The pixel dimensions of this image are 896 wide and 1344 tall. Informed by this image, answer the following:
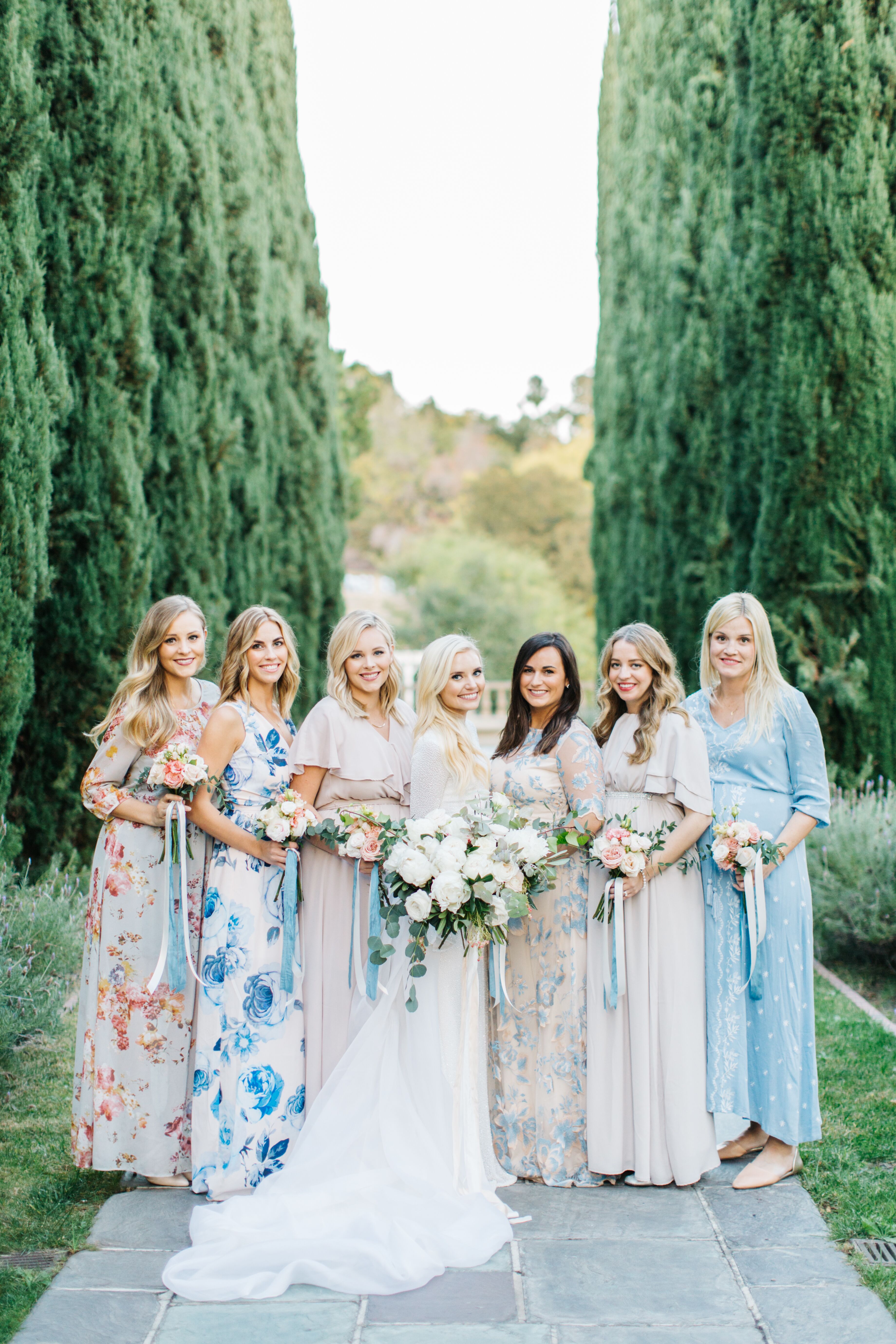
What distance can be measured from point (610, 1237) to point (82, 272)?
21.9ft

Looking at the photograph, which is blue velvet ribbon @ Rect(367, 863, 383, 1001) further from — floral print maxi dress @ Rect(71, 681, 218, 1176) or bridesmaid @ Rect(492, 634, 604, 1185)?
floral print maxi dress @ Rect(71, 681, 218, 1176)

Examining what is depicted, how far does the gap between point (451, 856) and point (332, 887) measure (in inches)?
27.1

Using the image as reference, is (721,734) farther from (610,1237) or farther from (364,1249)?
(364,1249)

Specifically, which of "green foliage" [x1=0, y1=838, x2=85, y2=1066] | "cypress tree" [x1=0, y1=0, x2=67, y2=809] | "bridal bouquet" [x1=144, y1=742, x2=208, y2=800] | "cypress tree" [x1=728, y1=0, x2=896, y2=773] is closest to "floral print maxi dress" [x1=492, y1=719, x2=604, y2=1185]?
"bridal bouquet" [x1=144, y1=742, x2=208, y2=800]

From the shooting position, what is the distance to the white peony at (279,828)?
374 centimetres

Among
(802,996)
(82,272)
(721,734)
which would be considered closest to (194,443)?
(82,272)

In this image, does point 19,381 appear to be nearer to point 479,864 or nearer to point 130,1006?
point 130,1006

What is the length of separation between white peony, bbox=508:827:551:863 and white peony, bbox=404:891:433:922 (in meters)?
0.32

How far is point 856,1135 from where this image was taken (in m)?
4.41

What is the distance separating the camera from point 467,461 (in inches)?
2068

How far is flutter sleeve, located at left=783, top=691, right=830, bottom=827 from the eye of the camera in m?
4.07

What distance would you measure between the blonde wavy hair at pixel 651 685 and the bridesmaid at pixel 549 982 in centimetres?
18

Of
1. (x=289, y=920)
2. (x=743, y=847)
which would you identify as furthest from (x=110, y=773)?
(x=743, y=847)

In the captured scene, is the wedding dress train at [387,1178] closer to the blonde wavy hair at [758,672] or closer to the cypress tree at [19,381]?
the blonde wavy hair at [758,672]
